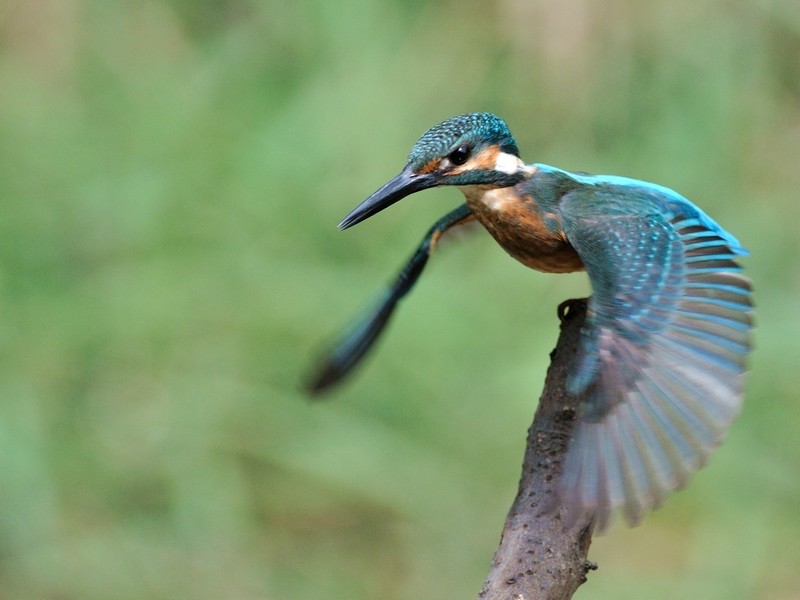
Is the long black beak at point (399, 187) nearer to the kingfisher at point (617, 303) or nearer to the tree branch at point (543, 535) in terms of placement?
the kingfisher at point (617, 303)

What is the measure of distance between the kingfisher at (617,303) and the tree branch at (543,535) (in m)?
0.03

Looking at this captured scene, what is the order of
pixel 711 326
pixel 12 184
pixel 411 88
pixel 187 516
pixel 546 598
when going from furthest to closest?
pixel 411 88 → pixel 12 184 → pixel 187 516 → pixel 711 326 → pixel 546 598

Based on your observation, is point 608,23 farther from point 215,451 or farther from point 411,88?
point 215,451

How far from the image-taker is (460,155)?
2285 millimetres

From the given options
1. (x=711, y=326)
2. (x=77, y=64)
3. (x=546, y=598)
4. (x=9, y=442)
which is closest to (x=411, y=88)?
(x=77, y=64)

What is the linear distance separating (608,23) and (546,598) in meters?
2.76

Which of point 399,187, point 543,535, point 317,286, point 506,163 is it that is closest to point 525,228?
point 506,163

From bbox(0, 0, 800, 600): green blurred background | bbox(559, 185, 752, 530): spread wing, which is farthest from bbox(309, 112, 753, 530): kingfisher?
bbox(0, 0, 800, 600): green blurred background

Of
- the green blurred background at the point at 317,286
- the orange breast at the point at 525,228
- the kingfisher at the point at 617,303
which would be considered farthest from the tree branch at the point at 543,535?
the green blurred background at the point at 317,286

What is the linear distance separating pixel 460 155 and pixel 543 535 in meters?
0.75

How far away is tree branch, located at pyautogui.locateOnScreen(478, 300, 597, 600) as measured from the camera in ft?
5.75

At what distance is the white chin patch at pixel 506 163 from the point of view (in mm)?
2379

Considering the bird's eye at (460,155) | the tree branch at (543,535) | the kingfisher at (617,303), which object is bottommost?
the tree branch at (543,535)

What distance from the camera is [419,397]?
3703 mm
